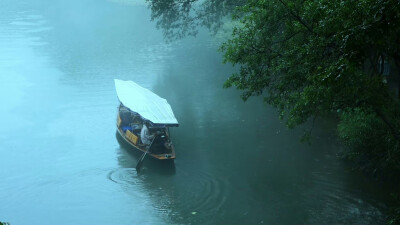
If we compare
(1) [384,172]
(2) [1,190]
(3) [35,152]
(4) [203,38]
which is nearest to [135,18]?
(4) [203,38]

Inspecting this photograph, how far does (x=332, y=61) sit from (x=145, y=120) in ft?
Answer: 39.9

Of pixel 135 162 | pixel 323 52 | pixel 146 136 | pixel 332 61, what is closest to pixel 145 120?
pixel 146 136

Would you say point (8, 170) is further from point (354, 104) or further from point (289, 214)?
point (354, 104)

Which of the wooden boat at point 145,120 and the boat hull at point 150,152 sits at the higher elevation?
the wooden boat at point 145,120

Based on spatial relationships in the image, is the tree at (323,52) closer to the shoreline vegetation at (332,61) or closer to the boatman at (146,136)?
the shoreline vegetation at (332,61)

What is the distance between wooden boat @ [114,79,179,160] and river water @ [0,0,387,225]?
25.5 inches

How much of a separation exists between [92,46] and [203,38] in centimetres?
1081

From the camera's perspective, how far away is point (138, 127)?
2230 centimetres

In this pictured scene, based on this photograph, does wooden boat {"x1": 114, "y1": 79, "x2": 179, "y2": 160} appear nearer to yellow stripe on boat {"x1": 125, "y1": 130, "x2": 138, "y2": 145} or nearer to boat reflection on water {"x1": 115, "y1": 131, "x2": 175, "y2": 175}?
yellow stripe on boat {"x1": 125, "y1": 130, "x2": 138, "y2": 145}

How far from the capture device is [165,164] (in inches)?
778

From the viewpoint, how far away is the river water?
17.0 metres

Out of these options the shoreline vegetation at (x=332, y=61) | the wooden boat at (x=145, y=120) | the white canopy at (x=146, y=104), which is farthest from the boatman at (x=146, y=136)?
the shoreline vegetation at (x=332, y=61)

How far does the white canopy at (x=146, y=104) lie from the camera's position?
20703 millimetres

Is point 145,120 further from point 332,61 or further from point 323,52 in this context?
point 332,61
